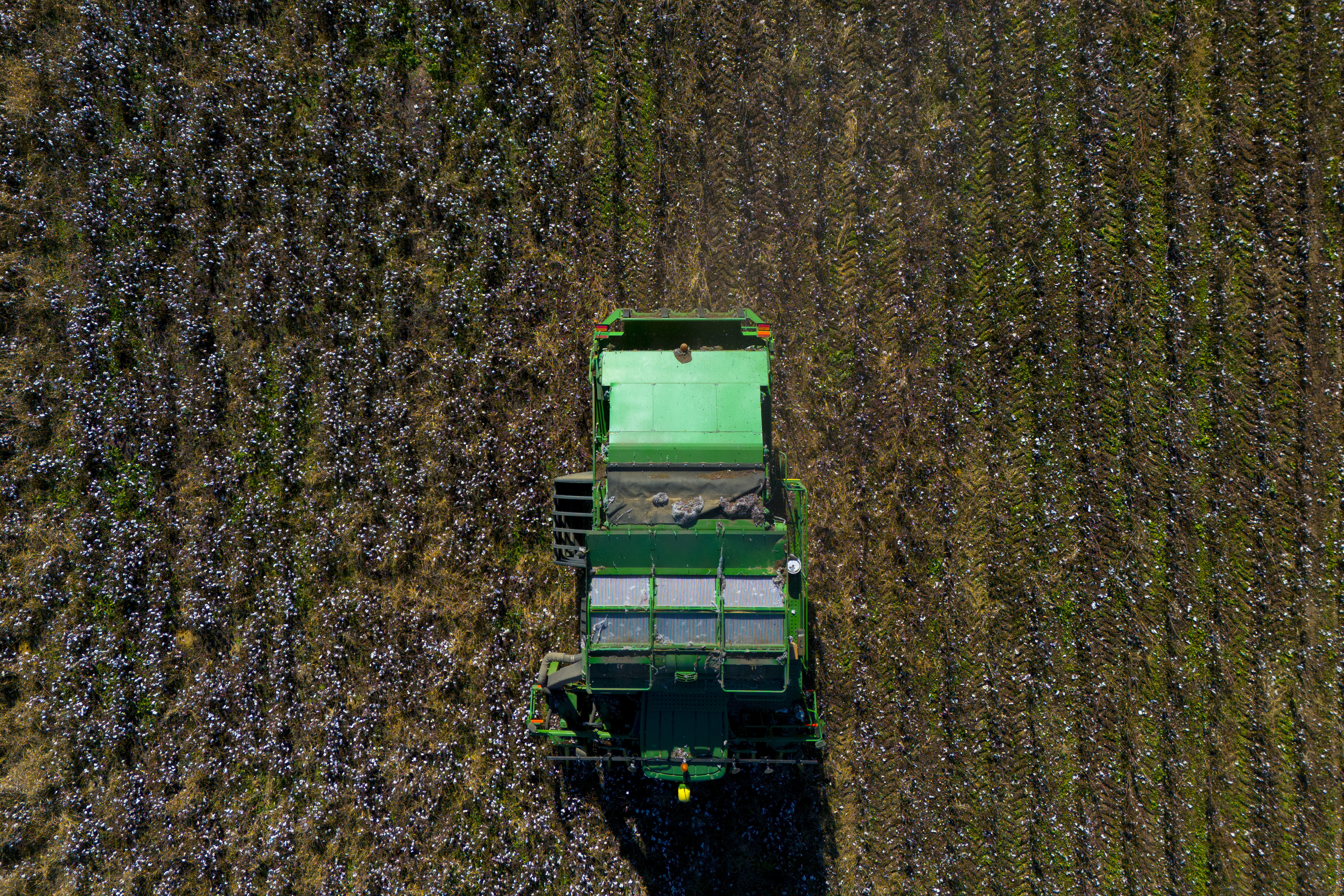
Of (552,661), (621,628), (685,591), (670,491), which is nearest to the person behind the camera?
(621,628)

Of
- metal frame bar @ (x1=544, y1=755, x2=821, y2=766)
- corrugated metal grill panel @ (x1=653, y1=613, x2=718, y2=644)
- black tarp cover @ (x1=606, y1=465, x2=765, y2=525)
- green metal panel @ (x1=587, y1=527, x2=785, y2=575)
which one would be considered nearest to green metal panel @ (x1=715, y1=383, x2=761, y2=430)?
black tarp cover @ (x1=606, y1=465, x2=765, y2=525)

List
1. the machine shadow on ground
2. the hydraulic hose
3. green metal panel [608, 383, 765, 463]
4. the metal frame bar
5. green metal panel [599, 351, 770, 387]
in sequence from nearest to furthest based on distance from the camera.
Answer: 1. the metal frame bar
2. green metal panel [608, 383, 765, 463]
3. green metal panel [599, 351, 770, 387]
4. the hydraulic hose
5. the machine shadow on ground

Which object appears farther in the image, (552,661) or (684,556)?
(552,661)

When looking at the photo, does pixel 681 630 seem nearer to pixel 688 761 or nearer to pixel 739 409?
pixel 688 761

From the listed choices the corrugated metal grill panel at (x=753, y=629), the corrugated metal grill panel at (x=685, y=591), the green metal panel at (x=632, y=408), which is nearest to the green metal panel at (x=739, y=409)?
the green metal panel at (x=632, y=408)

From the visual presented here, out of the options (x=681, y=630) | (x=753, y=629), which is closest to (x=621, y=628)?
(x=681, y=630)

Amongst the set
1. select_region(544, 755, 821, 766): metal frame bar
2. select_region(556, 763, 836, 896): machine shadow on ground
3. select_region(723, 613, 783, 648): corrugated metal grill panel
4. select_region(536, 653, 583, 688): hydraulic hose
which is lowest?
select_region(556, 763, 836, 896): machine shadow on ground

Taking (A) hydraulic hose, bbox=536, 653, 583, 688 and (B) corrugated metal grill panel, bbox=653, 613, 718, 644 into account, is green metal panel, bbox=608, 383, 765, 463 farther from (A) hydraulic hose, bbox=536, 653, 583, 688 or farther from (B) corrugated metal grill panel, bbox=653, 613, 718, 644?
(A) hydraulic hose, bbox=536, 653, 583, 688
